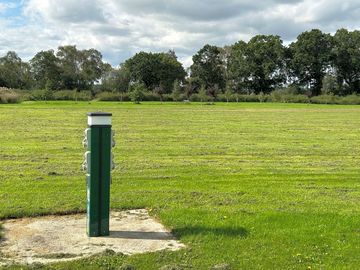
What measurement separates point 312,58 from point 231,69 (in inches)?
710

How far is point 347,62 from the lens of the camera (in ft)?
349

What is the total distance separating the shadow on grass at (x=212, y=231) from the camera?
6.65 m

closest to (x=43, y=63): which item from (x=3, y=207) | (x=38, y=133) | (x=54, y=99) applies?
(x=54, y=99)

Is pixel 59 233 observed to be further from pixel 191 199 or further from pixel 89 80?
pixel 89 80

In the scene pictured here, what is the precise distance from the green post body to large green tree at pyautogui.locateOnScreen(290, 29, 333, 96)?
104m

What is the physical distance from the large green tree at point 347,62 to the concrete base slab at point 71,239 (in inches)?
4116

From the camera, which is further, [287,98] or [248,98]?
[248,98]

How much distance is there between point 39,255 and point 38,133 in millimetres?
17215

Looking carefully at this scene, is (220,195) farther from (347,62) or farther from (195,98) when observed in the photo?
(347,62)

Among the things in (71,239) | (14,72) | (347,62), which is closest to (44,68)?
(14,72)

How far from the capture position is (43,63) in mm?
103438

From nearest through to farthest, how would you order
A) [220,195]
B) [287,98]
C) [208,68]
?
[220,195]
[287,98]
[208,68]

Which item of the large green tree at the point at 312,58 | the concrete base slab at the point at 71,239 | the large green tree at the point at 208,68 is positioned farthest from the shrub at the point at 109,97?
the concrete base slab at the point at 71,239

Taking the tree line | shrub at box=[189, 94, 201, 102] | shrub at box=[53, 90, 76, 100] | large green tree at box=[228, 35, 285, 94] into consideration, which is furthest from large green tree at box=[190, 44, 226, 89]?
shrub at box=[53, 90, 76, 100]
